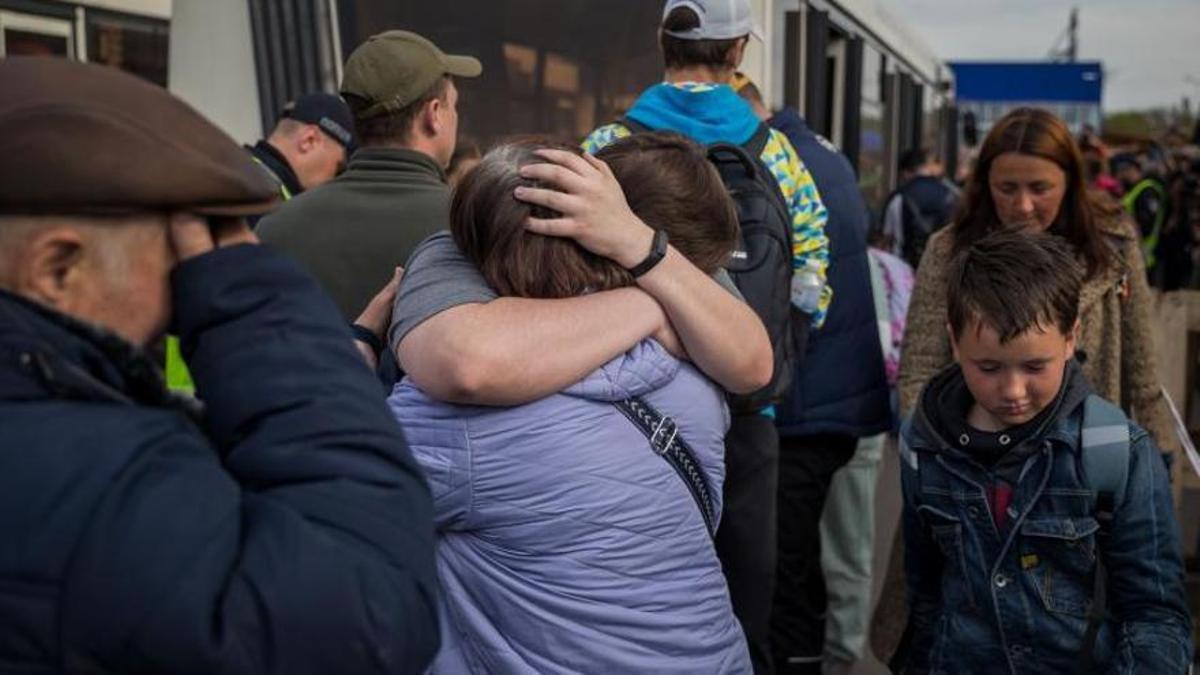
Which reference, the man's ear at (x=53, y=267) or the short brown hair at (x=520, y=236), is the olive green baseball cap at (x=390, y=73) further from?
the man's ear at (x=53, y=267)

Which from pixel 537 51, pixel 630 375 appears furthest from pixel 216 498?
pixel 537 51

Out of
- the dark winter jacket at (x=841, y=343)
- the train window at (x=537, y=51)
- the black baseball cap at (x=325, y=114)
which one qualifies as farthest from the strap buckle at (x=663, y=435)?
the train window at (x=537, y=51)

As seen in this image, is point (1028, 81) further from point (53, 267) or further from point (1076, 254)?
point (53, 267)

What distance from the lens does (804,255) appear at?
3.35 meters

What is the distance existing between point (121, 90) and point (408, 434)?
729mm

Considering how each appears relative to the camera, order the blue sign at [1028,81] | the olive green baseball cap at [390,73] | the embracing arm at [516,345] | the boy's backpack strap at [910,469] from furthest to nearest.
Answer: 1. the blue sign at [1028,81]
2. the olive green baseball cap at [390,73]
3. the boy's backpack strap at [910,469]
4. the embracing arm at [516,345]

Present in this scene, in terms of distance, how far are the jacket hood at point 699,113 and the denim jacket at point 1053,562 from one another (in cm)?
Result: 98

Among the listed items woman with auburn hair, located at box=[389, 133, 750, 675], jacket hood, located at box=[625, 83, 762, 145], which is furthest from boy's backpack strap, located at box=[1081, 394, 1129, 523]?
jacket hood, located at box=[625, 83, 762, 145]

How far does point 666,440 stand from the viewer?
183 centimetres

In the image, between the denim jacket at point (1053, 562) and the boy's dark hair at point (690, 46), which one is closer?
the denim jacket at point (1053, 562)

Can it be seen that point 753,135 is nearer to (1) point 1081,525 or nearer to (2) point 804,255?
(2) point 804,255

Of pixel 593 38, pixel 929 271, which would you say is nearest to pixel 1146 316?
pixel 929 271

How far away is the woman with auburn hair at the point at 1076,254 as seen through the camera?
318 centimetres

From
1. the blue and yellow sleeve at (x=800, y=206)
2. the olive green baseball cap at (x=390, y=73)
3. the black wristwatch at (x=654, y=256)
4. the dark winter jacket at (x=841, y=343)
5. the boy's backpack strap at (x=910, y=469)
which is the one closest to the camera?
the black wristwatch at (x=654, y=256)
